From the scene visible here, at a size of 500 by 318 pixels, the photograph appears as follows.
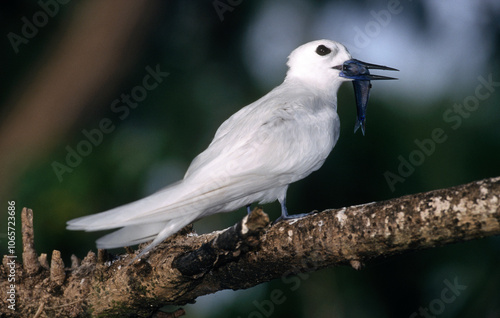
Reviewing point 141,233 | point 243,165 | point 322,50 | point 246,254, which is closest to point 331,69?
point 322,50

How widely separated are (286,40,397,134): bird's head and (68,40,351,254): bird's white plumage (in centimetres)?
26

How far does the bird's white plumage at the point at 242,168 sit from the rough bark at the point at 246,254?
191 mm

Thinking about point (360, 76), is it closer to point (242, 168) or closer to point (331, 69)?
point (331, 69)

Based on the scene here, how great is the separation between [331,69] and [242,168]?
1145mm

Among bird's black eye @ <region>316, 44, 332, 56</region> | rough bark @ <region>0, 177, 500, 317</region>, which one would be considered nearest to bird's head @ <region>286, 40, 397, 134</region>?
bird's black eye @ <region>316, 44, 332, 56</region>

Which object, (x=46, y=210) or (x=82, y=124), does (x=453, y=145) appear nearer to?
(x=82, y=124)

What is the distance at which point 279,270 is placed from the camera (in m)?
2.51

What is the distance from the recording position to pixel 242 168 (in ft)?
8.64

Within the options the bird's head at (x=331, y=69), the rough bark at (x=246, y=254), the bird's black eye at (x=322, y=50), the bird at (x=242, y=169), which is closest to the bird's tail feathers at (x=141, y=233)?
the bird at (x=242, y=169)

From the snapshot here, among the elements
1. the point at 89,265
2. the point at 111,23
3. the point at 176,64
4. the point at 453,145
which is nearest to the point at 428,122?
the point at 453,145

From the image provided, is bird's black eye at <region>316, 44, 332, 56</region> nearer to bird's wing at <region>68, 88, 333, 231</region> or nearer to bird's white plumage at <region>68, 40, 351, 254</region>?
bird's white plumage at <region>68, 40, 351, 254</region>

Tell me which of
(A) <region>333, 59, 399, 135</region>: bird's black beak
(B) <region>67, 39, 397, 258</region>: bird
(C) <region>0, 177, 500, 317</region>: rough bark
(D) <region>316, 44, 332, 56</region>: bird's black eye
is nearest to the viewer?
(C) <region>0, 177, 500, 317</region>: rough bark

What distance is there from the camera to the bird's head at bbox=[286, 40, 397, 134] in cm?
337

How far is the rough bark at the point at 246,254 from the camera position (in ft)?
6.35
